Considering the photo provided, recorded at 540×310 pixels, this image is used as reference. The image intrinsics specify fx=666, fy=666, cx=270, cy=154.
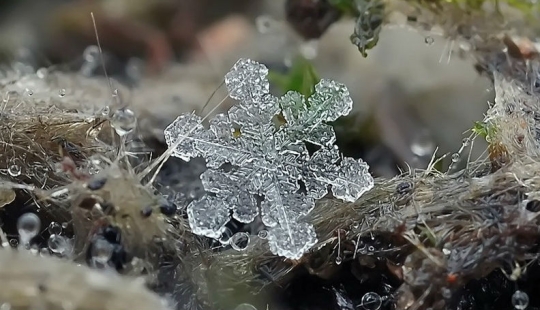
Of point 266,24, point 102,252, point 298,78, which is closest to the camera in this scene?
point 102,252

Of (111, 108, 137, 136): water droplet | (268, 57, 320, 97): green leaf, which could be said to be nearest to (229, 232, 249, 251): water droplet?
(111, 108, 137, 136): water droplet

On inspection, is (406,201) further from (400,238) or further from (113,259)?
(113,259)

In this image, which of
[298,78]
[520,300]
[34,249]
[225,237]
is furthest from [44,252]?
[298,78]

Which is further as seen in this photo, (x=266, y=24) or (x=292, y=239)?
(x=266, y=24)

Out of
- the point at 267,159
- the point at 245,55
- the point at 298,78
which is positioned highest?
the point at 267,159

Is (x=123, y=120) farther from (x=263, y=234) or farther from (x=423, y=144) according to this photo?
(x=423, y=144)

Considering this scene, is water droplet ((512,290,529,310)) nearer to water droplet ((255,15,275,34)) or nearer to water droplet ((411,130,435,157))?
water droplet ((411,130,435,157))

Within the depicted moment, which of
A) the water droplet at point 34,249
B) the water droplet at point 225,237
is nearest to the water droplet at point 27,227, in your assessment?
the water droplet at point 34,249
